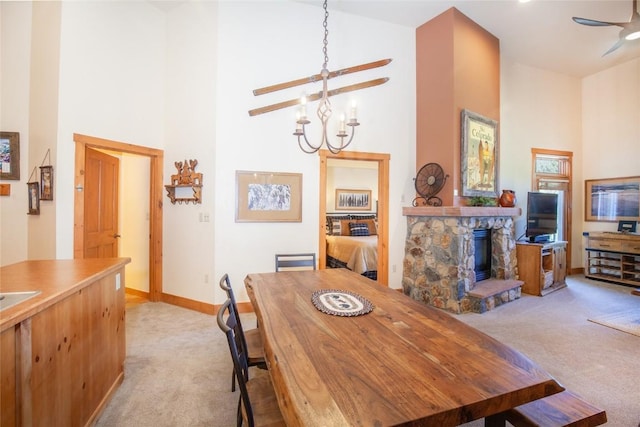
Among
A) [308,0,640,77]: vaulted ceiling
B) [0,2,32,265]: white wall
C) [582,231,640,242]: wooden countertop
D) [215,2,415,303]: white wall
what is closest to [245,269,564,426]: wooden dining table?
[215,2,415,303]: white wall

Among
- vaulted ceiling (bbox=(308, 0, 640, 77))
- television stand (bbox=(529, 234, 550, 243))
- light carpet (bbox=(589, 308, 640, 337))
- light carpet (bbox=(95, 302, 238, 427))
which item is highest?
vaulted ceiling (bbox=(308, 0, 640, 77))

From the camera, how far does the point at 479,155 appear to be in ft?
13.3

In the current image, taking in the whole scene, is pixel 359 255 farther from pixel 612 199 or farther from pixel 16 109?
pixel 612 199

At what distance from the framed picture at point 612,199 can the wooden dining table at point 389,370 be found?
5892 millimetres

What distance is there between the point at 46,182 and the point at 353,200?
6033 mm

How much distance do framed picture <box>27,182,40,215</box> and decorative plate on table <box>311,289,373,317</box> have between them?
3.21 metres

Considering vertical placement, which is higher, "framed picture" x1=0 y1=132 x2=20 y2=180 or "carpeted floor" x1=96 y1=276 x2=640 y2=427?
"framed picture" x1=0 y1=132 x2=20 y2=180

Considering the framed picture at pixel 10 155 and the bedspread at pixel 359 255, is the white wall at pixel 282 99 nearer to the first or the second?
the bedspread at pixel 359 255

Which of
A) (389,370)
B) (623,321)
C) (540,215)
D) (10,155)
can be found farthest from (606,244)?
(10,155)

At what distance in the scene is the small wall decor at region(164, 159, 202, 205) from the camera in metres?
3.61

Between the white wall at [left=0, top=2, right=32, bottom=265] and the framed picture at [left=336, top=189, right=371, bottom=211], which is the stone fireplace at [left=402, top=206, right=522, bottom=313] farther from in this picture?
the white wall at [left=0, top=2, right=32, bottom=265]

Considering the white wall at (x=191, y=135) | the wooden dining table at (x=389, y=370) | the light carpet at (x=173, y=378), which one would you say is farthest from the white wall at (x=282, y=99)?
the wooden dining table at (x=389, y=370)

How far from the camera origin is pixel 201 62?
3.64m

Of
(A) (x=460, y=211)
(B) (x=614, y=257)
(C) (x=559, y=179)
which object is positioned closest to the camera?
(A) (x=460, y=211)
